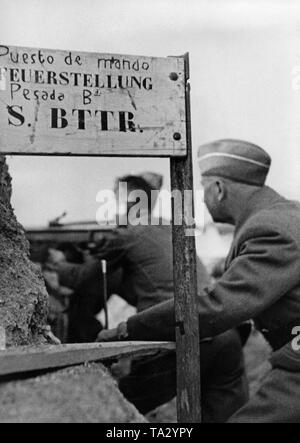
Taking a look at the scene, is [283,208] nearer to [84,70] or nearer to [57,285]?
[84,70]

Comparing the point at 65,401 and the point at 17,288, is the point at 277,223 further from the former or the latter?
the point at 65,401

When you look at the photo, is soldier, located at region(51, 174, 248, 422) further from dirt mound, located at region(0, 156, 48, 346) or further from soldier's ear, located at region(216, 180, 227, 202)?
dirt mound, located at region(0, 156, 48, 346)

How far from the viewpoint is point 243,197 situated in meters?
3.91

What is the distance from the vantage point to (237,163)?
13.1 feet

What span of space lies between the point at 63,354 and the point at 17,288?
60 cm

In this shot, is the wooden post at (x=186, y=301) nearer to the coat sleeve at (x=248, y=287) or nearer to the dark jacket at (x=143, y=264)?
the coat sleeve at (x=248, y=287)

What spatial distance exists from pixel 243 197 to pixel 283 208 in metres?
0.30

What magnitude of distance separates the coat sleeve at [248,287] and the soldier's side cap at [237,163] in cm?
56

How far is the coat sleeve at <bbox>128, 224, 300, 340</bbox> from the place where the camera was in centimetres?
333

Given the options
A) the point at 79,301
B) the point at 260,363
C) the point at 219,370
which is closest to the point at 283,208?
the point at 219,370

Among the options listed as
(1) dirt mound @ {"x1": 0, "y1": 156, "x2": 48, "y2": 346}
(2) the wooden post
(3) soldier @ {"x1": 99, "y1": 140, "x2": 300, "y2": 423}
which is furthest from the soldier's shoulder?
(1) dirt mound @ {"x1": 0, "y1": 156, "x2": 48, "y2": 346}

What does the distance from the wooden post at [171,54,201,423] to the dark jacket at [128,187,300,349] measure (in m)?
0.50

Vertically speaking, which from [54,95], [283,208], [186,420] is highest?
[54,95]

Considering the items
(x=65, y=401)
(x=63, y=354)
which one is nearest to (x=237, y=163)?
(x=63, y=354)
